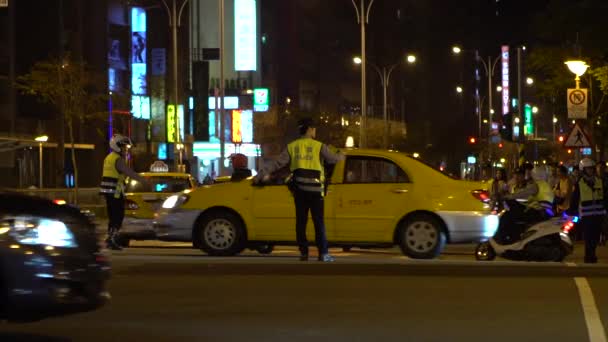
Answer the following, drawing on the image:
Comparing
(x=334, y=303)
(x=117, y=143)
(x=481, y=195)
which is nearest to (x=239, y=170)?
(x=117, y=143)

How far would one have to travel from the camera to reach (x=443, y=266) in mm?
12109

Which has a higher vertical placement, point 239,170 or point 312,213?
point 239,170

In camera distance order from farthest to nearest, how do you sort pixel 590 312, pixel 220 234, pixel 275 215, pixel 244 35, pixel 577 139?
pixel 244 35 < pixel 577 139 < pixel 220 234 < pixel 275 215 < pixel 590 312

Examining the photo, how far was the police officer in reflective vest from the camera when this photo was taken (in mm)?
16125

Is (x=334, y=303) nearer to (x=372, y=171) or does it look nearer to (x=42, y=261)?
(x=42, y=261)

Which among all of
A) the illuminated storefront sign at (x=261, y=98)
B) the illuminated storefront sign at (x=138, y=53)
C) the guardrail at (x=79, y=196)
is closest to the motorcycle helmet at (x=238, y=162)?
the guardrail at (x=79, y=196)

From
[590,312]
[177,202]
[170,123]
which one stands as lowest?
[590,312]

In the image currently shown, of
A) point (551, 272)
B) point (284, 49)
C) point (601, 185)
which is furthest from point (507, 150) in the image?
point (551, 272)

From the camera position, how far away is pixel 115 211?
15.7 m

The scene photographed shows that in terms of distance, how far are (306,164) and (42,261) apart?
20.0 feet

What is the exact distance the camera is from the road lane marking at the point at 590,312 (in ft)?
27.1

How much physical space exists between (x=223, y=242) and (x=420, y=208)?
282cm

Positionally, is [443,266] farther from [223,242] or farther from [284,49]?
[284,49]

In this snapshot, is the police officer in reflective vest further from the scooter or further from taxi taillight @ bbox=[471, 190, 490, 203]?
taxi taillight @ bbox=[471, 190, 490, 203]
